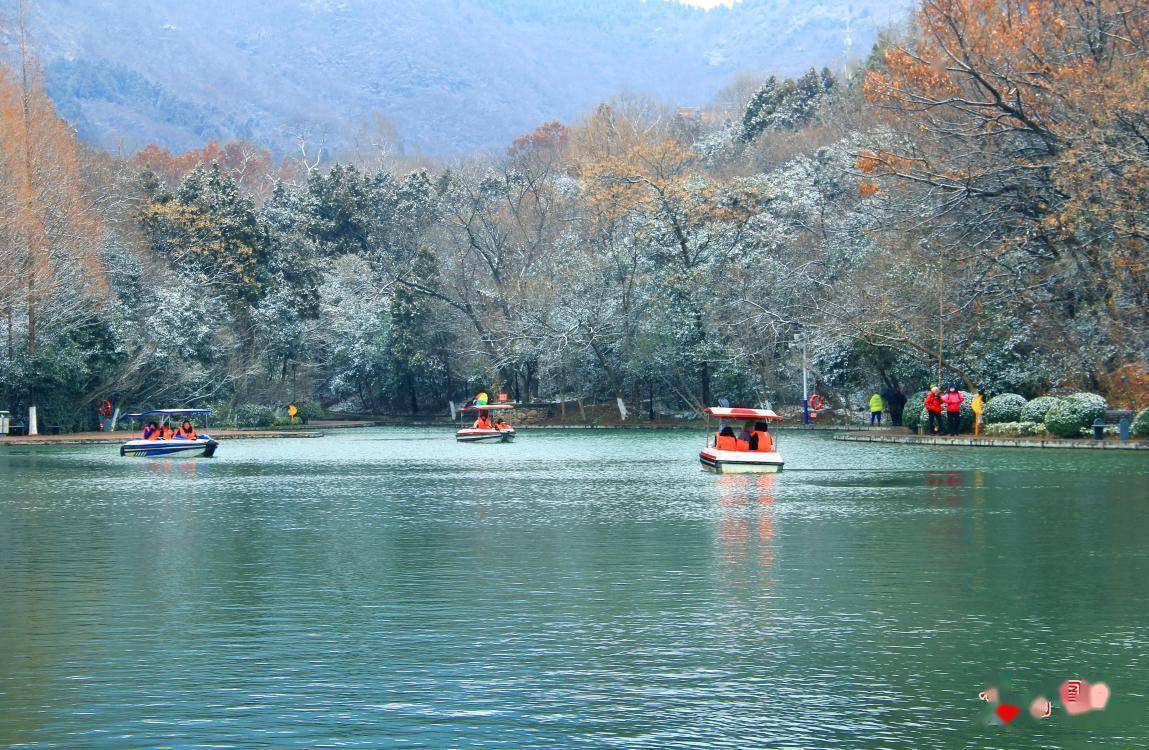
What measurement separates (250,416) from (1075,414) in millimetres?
42534

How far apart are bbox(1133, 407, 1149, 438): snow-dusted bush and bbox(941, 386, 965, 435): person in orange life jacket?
7.89 metres

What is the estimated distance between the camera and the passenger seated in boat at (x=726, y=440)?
129 feet

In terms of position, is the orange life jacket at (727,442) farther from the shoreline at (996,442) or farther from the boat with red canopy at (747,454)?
the shoreline at (996,442)

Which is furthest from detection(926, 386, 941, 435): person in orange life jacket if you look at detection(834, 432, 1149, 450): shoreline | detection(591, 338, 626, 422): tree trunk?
detection(591, 338, 626, 422): tree trunk

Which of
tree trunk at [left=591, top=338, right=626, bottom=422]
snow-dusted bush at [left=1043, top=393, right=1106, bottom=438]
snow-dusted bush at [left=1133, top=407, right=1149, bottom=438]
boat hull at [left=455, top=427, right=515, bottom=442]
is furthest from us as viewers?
tree trunk at [left=591, top=338, right=626, bottom=422]

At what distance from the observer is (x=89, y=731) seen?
10414 mm

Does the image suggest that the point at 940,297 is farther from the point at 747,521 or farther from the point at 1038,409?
the point at 747,521

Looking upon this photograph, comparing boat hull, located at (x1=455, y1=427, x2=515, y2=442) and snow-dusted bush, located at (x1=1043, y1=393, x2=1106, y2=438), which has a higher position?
snow-dusted bush, located at (x1=1043, y1=393, x2=1106, y2=438)

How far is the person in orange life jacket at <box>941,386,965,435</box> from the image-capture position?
50781 millimetres

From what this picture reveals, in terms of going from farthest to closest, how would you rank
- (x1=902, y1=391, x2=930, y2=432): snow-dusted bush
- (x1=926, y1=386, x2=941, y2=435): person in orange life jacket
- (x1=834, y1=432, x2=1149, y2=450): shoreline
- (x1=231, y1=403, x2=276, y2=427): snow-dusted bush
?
(x1=231, y1=403, x2=276, y2=427): snow-dusted bush → (x1=902, y1=391, x2=930, y2=432): snow-dusted bush → (x1=926, y1=386, x2=941, y2=435): person in orange life jacket → (x1=834, y1=432, x2=1149, y2=450): shoreline

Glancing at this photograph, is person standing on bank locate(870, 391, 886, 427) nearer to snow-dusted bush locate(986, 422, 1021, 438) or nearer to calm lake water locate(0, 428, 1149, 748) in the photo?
snow-dusted bush locate(986, 422, 1021, 438)

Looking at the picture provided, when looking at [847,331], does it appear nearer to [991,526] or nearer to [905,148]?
[905,148]

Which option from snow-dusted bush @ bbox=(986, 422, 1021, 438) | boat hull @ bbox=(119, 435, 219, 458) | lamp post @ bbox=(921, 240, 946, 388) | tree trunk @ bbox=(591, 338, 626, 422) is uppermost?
lamp post @ bbox=(921, 240, 946, 388)

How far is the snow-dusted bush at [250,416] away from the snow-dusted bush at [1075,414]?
41.1 m
